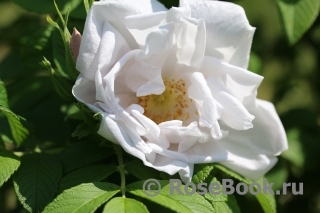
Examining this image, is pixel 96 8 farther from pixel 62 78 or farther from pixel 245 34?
pixel 245 34

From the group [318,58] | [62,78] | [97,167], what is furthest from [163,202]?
[318,58]

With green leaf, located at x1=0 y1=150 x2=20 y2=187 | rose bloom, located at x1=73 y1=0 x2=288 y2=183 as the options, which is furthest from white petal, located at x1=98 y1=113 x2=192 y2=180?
green leaf, located at x1=0 y1=150 x2=20 y2=187

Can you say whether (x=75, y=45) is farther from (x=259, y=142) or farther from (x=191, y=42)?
(x=259, y=142)

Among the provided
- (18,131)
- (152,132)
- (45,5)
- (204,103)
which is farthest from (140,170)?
(45,5)

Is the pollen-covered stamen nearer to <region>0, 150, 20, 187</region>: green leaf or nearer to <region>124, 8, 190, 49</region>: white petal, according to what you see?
<region>124, 8, 190, 49</region>: white petal

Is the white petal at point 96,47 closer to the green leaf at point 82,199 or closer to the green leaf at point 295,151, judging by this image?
the green leaf at point 82,199

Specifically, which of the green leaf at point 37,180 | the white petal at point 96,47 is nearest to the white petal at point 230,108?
the white petal at point 96,47

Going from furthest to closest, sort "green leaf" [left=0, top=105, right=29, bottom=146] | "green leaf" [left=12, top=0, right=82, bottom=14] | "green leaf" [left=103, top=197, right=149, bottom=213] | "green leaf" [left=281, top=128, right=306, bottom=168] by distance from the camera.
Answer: "green leaf" [left=281, top=128, right=306, bottom=168] < "green leaf" [left=12, top=0, right=82, bottom=14] < "green leaf" [left=0, top=105, right=29, bottom=146] < "green leaf" [left=103, top=197, right=149, bottom=213]

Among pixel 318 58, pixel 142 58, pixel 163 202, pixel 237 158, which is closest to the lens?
pixel 163 202
